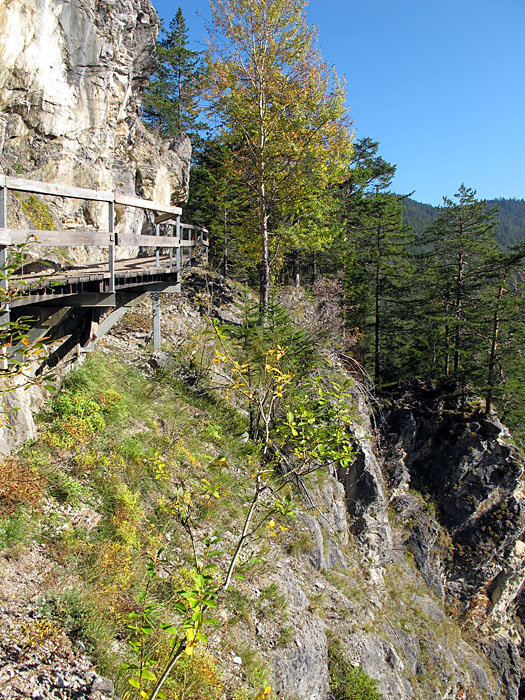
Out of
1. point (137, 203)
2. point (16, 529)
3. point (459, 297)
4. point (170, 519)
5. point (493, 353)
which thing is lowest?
point (493, 353)

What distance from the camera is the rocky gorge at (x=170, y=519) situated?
161 inches

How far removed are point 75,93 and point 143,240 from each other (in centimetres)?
739

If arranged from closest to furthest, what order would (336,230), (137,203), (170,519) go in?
(170,519) → (137,203) → (336,230)

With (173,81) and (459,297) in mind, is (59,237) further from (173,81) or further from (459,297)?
(173,81)

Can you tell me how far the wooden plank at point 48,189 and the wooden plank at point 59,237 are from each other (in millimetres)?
405

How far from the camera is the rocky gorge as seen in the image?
13.5ft

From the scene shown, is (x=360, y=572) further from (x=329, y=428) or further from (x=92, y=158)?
(x=92, y=158)

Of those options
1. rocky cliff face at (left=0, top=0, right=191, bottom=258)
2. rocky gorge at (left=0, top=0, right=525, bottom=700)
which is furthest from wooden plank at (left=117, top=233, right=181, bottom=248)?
rocky cliff face at (left=0, top=0, right=191, bottom=258)

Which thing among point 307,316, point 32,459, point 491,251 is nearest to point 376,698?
point 32,459

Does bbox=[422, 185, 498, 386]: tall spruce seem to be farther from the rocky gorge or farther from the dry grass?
the dry grass

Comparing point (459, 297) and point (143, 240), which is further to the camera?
point (459, 297)

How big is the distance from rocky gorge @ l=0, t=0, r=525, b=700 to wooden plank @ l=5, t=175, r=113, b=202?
1.33 metres

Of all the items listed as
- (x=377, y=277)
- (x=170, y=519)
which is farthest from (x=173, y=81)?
(x=170, y=519)

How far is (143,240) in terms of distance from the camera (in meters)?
7.67
